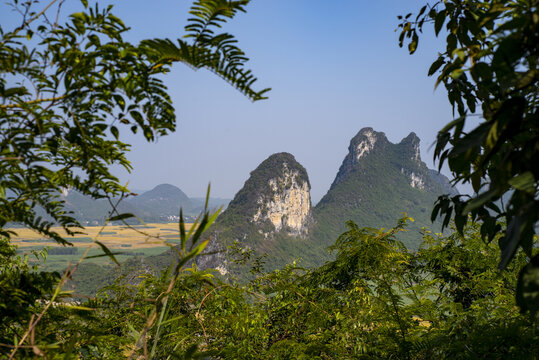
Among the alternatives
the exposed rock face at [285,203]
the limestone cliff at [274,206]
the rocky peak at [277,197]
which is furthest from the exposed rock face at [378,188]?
the rocky peak at [277,197]

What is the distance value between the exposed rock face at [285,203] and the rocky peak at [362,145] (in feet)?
107

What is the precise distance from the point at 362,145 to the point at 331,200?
77.6 ft

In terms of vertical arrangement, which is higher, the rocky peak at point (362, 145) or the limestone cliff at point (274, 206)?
the rocky peak at point (362, 145)

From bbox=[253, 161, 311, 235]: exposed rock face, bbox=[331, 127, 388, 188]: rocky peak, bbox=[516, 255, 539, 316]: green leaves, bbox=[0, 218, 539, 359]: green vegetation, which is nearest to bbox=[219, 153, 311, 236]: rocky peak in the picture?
bbox=[253, 161, 311, 235]: exposed rock face

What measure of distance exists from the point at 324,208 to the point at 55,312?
4345 inches

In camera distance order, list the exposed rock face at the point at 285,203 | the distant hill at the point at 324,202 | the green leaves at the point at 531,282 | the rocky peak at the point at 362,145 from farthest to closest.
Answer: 1. the rocky peak at the point at 362,145
2. the exposed rock face at the point at 285,203
3. the distant hill at the point at 324,202
4. the green leaves at the point at 531,282

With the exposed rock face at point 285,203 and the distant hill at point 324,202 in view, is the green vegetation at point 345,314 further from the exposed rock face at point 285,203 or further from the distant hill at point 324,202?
the exposed rock face at point 285,203

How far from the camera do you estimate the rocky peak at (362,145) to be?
388ft

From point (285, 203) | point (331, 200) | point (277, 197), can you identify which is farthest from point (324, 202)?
point (277, 197)

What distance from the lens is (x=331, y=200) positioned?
112062 mm

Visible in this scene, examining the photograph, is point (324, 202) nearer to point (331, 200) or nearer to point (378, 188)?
point (331, 200)

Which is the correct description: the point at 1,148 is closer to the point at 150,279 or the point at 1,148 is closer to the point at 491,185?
the point at 491,185

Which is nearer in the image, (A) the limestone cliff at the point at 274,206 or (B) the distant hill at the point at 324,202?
(B) the distant hill at the point at 324,202

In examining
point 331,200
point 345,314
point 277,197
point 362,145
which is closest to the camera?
point 345,314
